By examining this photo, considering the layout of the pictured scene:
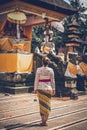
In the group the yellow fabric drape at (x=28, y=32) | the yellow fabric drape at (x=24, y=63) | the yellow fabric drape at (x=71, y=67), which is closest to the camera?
Result: the yellow fabric drape at (x=71, y=67)

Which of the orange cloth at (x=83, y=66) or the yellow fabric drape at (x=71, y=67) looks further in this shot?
the orange cloth at (x=83, y=66)

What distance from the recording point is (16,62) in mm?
13211

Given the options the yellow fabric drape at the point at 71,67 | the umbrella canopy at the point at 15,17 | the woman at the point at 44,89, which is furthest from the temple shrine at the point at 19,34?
the woman at the point at 44,89

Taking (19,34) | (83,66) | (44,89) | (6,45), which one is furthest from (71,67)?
(44,89)

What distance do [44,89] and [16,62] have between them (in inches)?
259

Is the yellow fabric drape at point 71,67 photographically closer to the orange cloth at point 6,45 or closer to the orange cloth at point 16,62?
the orange cloth at point 16,62

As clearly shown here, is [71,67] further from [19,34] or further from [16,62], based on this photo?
[19,34]

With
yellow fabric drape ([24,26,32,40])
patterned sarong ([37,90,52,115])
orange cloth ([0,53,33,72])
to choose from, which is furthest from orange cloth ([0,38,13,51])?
patterned sarong ([37,90,52,115])

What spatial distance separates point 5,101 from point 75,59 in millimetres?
3964

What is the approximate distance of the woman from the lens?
266 inches

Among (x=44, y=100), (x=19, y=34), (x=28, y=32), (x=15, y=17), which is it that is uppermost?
(x=15, y=17)

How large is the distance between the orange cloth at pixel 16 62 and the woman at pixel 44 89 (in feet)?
20.8

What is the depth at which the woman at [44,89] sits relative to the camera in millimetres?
6762

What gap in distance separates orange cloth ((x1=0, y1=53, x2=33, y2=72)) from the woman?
20.8 ft
